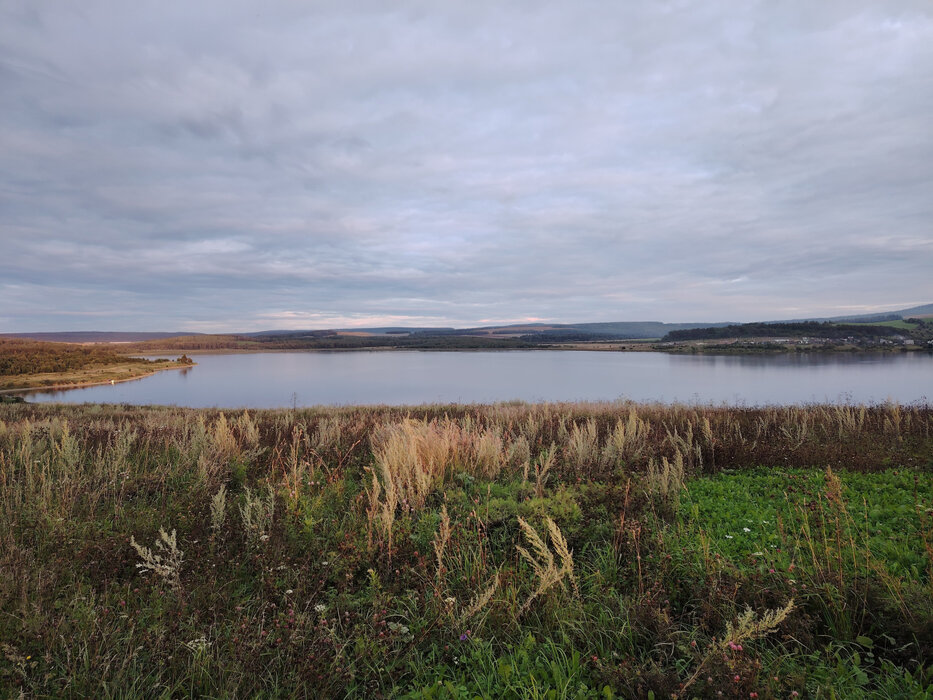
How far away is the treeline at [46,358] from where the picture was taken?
58.5m

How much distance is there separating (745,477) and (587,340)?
16031 cm

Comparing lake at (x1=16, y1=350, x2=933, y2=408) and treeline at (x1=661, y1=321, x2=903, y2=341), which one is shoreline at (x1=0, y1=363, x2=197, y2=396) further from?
treeline at (x1=661, y1=321, x2=903, y2=341)

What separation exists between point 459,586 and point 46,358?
283 feet

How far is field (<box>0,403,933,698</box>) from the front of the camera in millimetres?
2502

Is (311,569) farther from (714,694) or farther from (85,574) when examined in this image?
(714,694)

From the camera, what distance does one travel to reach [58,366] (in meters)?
62.3

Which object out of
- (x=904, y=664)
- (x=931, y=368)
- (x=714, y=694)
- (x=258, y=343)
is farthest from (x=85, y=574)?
(x=258, y=343)

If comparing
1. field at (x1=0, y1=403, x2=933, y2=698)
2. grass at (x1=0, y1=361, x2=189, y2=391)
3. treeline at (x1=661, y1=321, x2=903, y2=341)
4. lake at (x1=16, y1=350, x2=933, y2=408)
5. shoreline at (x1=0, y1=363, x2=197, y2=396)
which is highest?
treeline at (x1=661, y1=321, x2=903, y2=341)

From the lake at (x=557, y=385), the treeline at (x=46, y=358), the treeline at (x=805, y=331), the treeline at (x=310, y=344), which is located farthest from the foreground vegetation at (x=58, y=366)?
the treeline at (x=805, y=331)

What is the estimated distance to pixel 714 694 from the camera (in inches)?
91.0

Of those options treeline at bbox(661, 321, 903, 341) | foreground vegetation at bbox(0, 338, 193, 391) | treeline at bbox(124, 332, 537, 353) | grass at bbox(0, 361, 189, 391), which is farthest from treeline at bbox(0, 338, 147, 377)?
treeline at bbox(661, 321, 903, 341)

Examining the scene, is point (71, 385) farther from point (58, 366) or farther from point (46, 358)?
point (46, 358)

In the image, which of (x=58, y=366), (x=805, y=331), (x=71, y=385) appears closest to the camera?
(x=71, y=385)

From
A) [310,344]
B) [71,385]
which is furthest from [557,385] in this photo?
[310,344]
